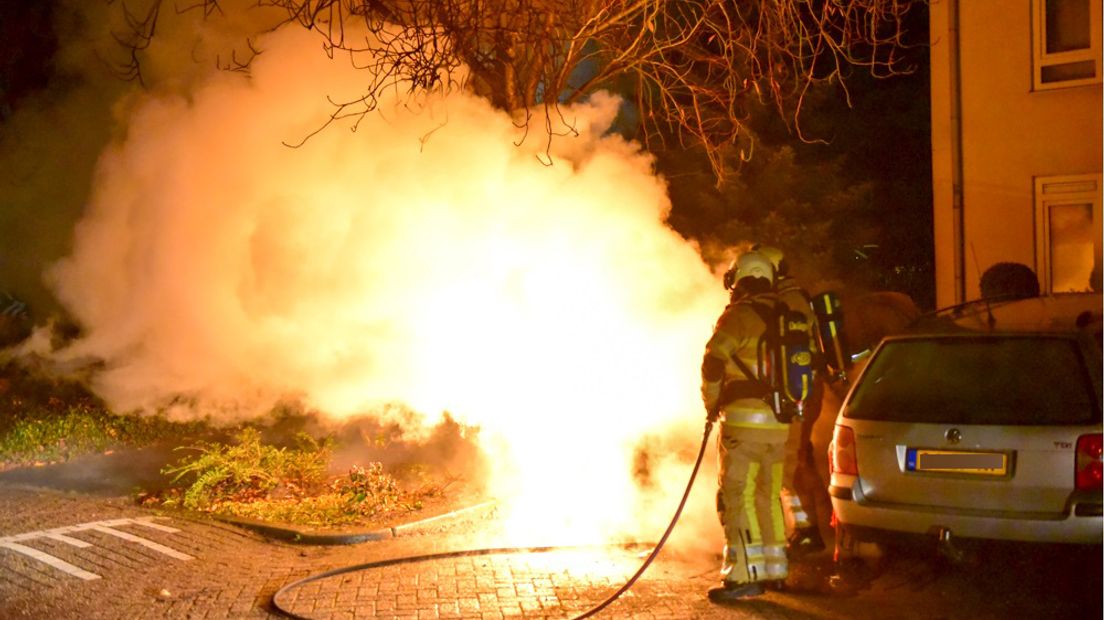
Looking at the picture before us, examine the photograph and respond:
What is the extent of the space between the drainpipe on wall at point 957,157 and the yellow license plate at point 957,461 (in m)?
5.76

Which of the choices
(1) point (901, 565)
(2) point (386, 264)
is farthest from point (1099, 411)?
(2) point (386, 264)

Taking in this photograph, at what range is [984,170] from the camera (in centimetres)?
1103

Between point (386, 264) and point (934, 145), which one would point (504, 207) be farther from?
point (934, 145)

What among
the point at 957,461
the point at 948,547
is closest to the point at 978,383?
the point at 957,461

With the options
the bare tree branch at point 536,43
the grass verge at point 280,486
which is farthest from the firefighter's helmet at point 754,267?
the grass verge at point 280,486

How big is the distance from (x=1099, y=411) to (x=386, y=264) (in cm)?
550

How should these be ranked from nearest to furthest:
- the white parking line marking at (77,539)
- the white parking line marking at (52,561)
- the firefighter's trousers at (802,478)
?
1. the firefighter's trousers at (802,478)
2. the white parking line marking at (52,561)
3. the white parking line marking at (77,539)

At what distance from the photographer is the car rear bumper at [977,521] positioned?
5.47 m

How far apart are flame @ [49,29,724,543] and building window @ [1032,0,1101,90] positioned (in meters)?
4.33

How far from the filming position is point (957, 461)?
5.80m

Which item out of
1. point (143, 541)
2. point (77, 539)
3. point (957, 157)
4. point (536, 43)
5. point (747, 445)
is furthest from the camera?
point (957, 157)

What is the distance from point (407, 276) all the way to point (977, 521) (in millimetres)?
4958

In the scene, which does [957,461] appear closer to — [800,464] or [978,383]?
[978,383]

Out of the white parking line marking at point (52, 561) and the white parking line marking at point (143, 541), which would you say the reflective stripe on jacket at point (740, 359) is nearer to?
the white parking line marking at point (143, 541)
